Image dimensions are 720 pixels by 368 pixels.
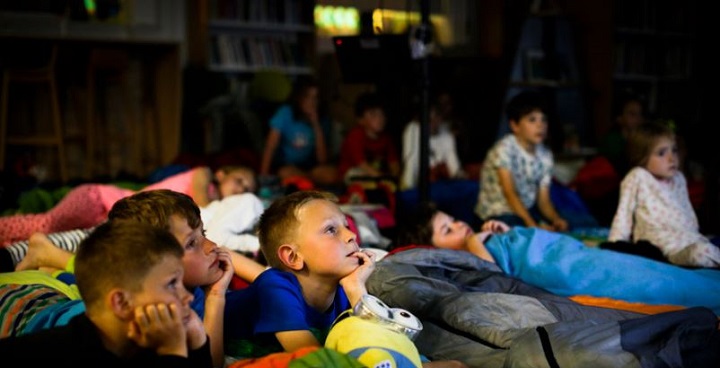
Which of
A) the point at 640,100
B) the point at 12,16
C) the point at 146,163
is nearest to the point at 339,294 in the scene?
the point at 640,100

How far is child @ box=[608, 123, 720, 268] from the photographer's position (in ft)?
10.8

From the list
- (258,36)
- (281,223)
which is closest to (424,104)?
(281,223)

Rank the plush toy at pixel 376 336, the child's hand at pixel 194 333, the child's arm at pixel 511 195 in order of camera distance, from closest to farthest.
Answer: the child's hand at pixel 194 333 < the plush toy at pixel 376 336 < the child's arm at pixel 511 195

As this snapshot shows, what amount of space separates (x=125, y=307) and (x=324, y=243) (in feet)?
1.88

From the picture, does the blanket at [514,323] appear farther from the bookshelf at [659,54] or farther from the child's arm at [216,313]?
the bookshelf at [659,54]

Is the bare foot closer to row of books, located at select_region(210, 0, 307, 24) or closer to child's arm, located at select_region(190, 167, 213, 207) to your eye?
child's arm, located at select_region(190, 167, 213, 207)

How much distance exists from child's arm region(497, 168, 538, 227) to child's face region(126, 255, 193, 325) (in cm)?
270

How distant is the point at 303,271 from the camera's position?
195 cm

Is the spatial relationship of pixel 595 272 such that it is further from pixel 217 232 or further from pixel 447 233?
pixel 217 232

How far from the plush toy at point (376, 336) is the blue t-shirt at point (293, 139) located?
373 centimetres

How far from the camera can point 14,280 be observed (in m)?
2.23

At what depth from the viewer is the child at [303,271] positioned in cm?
185

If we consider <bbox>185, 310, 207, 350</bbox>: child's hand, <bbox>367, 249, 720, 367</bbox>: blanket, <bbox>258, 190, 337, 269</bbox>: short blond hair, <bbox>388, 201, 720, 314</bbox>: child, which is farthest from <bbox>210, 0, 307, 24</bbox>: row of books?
<bbox>185, 310, 207, 350</bbox>: child's hand

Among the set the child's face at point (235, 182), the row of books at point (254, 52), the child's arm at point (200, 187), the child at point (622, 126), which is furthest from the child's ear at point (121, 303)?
the row of books at point (254, 52)
